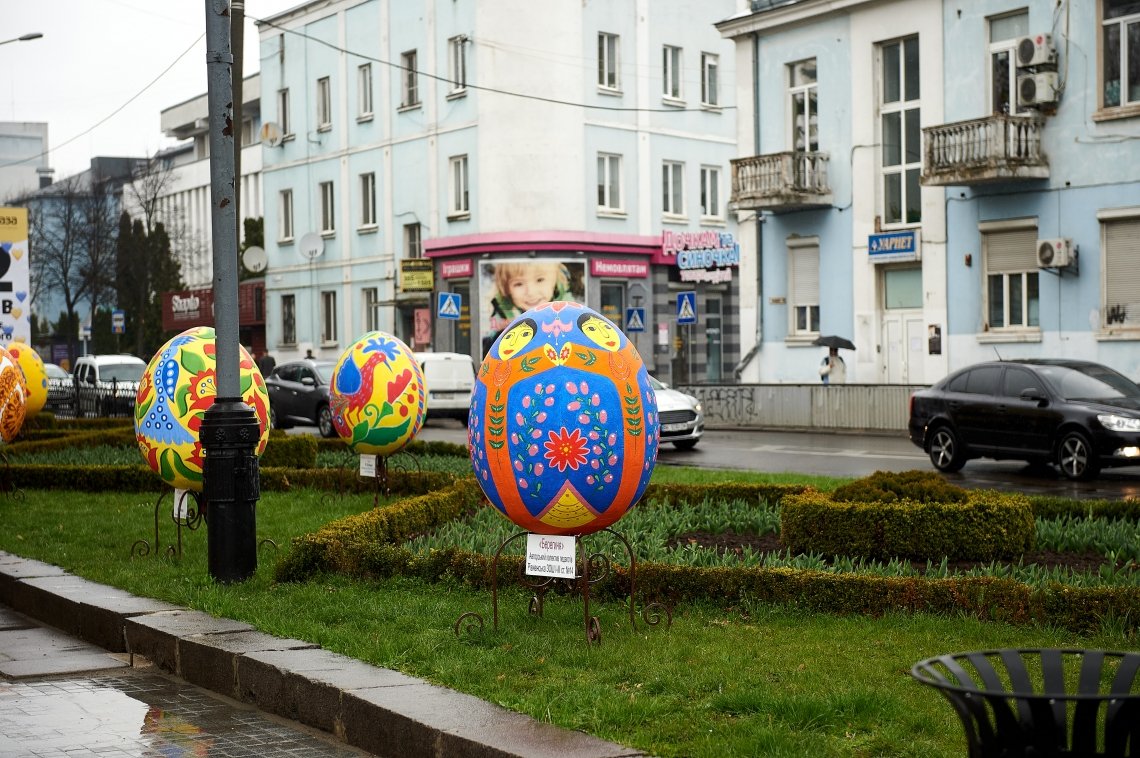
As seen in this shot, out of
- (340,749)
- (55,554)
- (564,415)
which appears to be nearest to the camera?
(340,749)

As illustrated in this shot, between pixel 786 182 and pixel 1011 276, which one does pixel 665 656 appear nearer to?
Answer: pixel 1011 276

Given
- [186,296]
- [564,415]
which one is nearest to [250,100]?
[186,296]

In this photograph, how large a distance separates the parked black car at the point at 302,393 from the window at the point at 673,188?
50.7 feet

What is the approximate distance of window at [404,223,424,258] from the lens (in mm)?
45778

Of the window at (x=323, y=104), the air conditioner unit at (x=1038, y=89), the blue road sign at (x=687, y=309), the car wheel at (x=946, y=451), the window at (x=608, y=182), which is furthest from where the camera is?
the window at (x=323, y=104)

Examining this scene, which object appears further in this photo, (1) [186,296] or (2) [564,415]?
(1) [186,296]

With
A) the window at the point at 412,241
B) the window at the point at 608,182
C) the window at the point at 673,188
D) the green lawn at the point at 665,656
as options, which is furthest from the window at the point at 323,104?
the green lawn at the point at 665,656

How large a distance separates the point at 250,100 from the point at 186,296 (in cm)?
1050

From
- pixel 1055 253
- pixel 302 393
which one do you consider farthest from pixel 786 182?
pixel 302 393

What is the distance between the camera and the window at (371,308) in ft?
156

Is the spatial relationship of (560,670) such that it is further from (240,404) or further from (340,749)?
(240,404)

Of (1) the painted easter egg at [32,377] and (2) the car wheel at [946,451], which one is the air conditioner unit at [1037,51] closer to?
(2) the car wheel at [946,451]

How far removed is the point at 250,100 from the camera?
2650 inches

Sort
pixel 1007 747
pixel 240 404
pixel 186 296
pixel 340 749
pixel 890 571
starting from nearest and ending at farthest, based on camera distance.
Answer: pixel 1007 747, pixel 340 749, pixel 890 571, pixel 240 404, pixel 186 296
